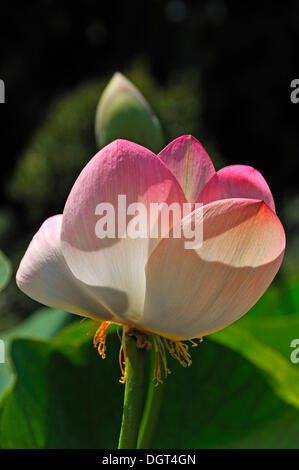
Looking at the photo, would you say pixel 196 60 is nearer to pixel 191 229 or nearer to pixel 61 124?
pixel 61 124

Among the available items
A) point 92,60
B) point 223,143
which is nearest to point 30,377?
point 223,143

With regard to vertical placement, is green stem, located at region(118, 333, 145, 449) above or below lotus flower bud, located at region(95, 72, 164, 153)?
below

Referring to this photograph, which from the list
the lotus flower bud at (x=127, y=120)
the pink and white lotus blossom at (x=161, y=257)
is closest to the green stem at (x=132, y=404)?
the pink and white lotus blossom at (x=161, y=257)

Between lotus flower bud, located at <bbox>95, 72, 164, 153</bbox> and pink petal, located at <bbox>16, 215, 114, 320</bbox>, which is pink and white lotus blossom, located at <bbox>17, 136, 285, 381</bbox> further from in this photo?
lotus flower bud, located at <bbox>95, 72, 164, 153</bbox>

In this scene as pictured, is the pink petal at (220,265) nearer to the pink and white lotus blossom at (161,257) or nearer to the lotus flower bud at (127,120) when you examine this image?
the pink and white lotus blossom at (161,257)

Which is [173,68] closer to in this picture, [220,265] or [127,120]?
[127,120]

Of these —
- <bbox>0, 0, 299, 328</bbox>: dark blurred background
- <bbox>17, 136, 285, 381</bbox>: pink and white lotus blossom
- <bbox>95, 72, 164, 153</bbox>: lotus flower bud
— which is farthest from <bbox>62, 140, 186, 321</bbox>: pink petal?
<bbox>0, 0, 299, 328</bbox>: dark blurred background
